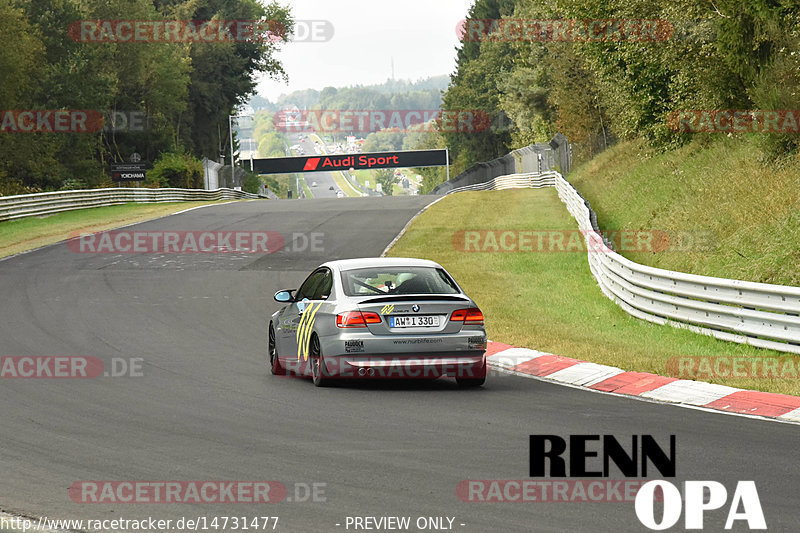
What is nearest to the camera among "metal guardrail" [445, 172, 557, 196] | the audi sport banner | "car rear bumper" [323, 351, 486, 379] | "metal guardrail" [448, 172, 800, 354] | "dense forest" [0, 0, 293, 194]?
"car rear bumper" [323, 351, 486, 379]

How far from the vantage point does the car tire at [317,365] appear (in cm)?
1096

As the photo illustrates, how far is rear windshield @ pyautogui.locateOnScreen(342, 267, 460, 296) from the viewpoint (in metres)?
11.2

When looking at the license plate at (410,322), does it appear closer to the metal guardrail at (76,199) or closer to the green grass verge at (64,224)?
the green grass verge at (64,224)

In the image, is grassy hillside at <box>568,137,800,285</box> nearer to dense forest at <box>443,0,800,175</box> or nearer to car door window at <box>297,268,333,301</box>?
dense forest at <box>443,0,800,175</box>

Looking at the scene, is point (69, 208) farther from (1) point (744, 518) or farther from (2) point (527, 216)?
(1) point (744, 518)

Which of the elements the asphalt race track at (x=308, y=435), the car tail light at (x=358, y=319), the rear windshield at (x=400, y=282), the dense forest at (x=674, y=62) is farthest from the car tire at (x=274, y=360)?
the dense forest at (x=674, y=62)

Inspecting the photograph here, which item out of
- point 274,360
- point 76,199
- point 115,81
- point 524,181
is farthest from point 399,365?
point 115,81

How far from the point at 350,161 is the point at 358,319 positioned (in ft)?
340

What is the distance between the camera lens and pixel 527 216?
1438 inches

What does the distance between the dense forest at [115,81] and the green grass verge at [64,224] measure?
8872mm

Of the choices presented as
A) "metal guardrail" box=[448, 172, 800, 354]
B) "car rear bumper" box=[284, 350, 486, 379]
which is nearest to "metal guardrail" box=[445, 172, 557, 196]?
"metal guardrail" box=[448, 172, 800, 354]

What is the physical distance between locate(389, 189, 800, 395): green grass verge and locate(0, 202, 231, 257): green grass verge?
1084cm

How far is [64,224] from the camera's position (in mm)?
37062

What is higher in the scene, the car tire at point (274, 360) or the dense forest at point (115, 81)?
the dense forest at point (115, 81)
